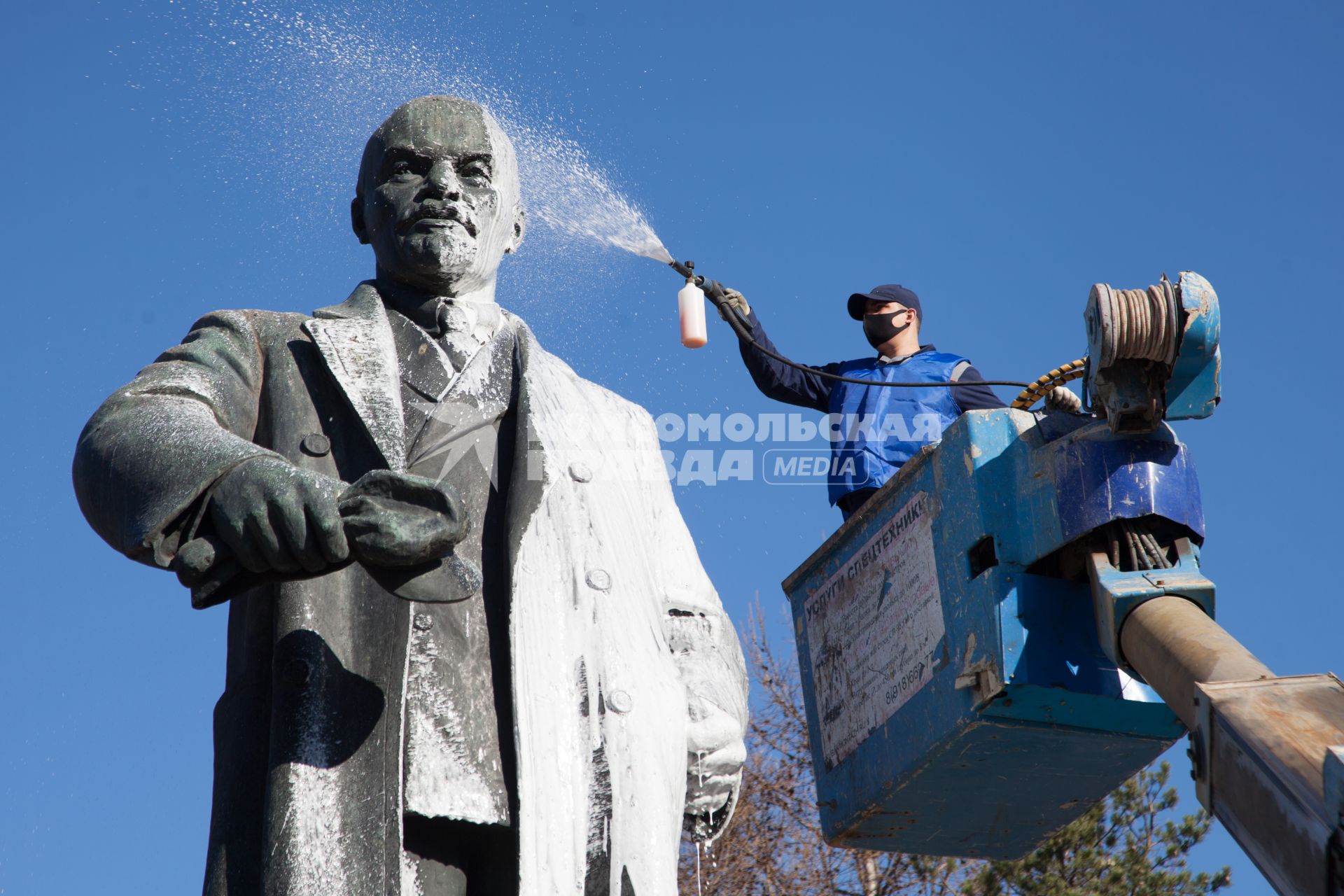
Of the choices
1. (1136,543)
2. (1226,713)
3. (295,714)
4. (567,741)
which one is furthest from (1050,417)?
(295,714)

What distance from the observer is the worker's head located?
26.7 ft

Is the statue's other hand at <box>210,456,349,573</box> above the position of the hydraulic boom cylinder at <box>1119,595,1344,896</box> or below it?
above

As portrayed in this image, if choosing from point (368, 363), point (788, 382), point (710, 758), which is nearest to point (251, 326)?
point (368, 363)

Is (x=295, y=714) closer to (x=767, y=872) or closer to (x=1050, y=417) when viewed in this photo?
(x=1050, y=417)

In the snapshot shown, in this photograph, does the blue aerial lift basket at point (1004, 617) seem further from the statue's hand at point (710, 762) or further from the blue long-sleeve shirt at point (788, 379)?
the statue's hand at point (710, 762)

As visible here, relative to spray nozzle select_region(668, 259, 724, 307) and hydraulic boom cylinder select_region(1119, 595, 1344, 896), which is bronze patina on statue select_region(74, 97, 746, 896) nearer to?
hydraulic boom cylinder select_region(1119, 595, 1344, 896)

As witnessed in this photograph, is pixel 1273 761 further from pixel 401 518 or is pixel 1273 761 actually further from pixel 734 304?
pixel 734 304

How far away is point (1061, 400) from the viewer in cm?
655

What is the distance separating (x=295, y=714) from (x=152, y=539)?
1.44ft

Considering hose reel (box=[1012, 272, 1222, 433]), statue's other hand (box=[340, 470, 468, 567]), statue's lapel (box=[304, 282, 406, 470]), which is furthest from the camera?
hose reel (box=[1012, 272, 1222, 433])

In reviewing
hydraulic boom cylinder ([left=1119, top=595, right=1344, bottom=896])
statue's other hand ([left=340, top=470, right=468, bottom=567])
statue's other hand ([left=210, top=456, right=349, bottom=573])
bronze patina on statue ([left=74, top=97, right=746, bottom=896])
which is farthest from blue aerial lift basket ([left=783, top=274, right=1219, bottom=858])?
statue's other hand ([left=210, top=456, right=349, bottom=573])

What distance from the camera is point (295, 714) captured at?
3.52 metres

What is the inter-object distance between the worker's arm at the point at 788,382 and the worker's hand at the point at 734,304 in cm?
25

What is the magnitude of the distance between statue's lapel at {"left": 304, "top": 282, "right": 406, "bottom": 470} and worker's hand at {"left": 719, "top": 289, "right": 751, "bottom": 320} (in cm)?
439
